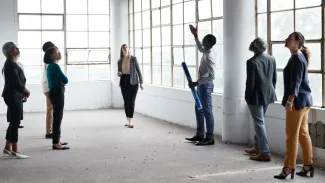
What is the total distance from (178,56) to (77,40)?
3.76 meters

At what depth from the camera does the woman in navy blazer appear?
199 inches

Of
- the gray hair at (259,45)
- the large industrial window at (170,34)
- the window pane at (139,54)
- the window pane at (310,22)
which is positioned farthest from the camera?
the window pane at (139,54)

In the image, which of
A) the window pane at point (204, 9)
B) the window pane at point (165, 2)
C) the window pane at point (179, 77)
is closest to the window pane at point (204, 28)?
the window pane at point (204, 9)

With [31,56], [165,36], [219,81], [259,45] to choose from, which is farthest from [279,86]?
[31,56]

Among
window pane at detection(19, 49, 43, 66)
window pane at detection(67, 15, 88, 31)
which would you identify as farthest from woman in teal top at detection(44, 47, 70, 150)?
window pane at detection(67, 15, 88, 31)

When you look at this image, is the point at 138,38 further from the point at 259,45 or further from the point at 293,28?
the point at 259,45

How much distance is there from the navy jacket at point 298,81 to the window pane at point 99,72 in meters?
8.04

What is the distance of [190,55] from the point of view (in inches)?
362

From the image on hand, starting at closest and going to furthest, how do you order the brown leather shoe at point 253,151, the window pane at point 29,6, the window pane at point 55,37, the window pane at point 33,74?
the brown leather shoe at point 253,151 → the window pane at point 29,6 → the window pane at point 33,74 → the window pane at point 55,37

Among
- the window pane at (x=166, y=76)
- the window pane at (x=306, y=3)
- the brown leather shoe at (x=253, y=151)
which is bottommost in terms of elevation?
the brown leather shoe at (x=253, y=151)

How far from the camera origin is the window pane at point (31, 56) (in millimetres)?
11938

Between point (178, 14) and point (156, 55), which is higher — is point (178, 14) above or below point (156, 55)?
above

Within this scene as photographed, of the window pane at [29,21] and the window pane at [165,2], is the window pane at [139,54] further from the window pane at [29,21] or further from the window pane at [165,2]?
the window pane at [29,21]

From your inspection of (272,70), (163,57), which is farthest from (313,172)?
(163,57)
